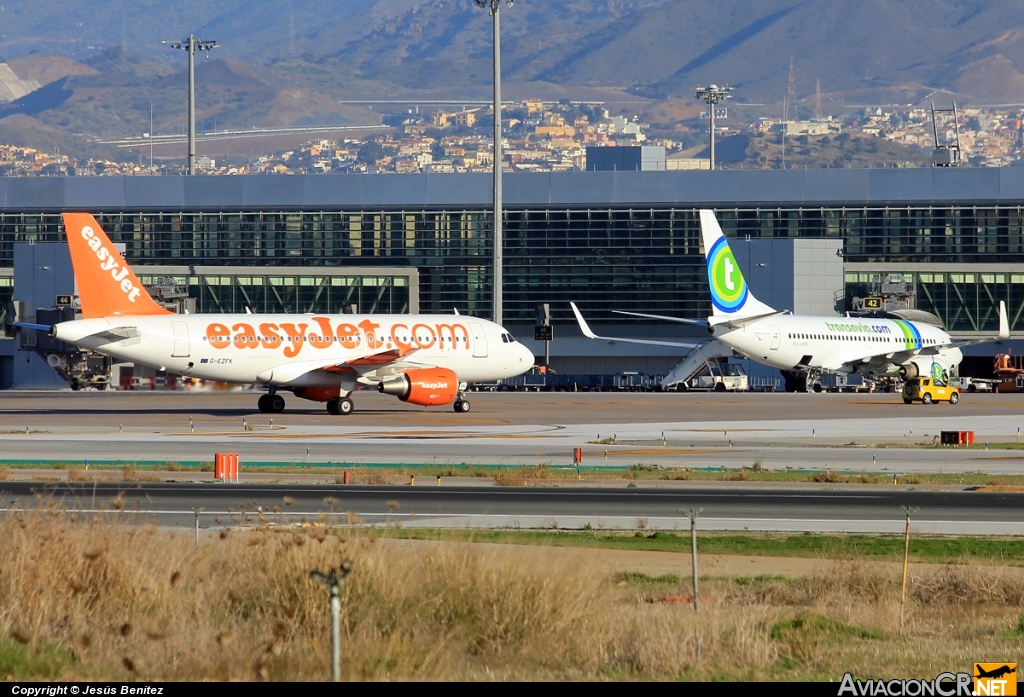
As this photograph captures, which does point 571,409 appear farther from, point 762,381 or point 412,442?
point 762,381

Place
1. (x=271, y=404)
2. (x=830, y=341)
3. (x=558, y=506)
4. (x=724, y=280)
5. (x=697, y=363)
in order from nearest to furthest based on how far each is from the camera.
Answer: (x=558, y=506) < (x=271, y=404) < (x=724, y=280) < (x=830, y=341) < (x=697, y=363)

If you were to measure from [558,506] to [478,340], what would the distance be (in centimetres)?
3199

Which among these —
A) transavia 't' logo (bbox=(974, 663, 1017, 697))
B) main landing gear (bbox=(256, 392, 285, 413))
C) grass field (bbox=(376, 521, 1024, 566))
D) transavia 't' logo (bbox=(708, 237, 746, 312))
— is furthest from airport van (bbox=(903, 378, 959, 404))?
transavia 't' logo (bbox=(974, 663, 1017, 697))

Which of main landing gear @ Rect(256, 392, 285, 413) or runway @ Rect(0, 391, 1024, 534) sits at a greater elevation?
main landing gear @ Rect(256, 392, 285, 413)

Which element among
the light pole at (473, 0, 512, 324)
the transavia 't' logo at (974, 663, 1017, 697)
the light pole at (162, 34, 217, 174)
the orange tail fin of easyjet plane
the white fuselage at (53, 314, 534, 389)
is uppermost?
the light pole at (162, 34, 217, 174)

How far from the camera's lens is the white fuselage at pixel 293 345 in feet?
159

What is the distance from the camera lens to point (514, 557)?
13.4 m

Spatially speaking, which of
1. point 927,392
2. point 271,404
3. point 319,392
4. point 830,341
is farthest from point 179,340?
point 830,341

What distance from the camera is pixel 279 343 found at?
51438mm

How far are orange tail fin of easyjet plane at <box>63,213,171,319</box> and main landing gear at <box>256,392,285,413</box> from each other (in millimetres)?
6749

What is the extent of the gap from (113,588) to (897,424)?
41.2 meters

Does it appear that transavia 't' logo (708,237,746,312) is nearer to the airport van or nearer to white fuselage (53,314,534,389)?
the airport van

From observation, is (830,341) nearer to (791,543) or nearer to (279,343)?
(279,343)

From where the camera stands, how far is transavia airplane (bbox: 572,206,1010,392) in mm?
69500
